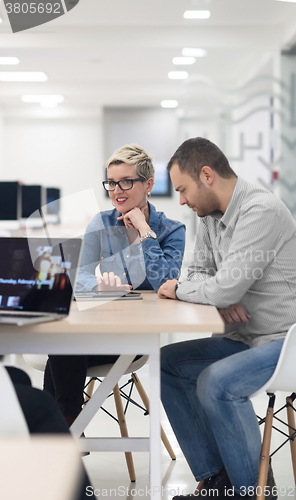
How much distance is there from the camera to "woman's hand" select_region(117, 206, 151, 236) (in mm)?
2086

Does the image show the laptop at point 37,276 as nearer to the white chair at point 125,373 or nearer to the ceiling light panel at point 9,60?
the white chair at point 125,373

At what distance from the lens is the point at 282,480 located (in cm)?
207

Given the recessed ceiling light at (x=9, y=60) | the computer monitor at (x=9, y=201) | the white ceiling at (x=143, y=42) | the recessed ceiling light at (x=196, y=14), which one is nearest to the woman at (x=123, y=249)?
the computer monitor at (x=9, y=201)

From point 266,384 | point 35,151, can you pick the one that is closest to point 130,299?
point 266,384

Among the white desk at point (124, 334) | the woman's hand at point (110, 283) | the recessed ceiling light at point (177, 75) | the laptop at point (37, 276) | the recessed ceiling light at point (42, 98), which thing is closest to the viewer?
the white desk at point (124, 334)

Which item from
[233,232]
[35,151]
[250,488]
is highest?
[233,232]

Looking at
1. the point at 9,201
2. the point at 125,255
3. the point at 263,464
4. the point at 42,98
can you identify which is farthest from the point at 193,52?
the point at 263,464

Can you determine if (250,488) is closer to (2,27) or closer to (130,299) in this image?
(130,299)

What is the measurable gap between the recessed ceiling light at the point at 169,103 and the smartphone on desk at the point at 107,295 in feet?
29.4

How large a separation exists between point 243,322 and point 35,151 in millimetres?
10891

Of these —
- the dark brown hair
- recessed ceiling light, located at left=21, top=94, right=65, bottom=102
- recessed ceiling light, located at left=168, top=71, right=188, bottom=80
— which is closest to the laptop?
the dark brown hair

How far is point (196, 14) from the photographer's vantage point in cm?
595

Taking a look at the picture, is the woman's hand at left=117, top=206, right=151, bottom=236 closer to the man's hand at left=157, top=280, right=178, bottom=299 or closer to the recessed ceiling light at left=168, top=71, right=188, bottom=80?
the man's hand at left=157, top=280, right=178, bottom=299

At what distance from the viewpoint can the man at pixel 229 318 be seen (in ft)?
5.13
